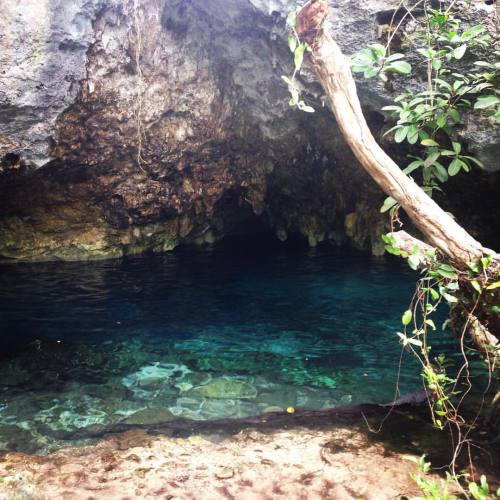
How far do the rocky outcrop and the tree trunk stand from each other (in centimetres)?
350

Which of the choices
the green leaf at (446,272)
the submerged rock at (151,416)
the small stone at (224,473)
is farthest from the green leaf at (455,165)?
the submerged rock at (151,416)

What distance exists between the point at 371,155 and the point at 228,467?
246cm

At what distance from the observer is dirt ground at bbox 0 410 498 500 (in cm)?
299

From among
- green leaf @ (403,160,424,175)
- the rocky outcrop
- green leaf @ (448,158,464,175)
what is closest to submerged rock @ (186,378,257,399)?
green leaf @ (403,160,424,175)

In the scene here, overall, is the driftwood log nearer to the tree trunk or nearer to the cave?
the tree trunk

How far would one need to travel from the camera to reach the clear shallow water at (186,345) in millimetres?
4379

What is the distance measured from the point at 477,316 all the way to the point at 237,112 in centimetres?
913

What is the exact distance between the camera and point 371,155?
312 centimetres

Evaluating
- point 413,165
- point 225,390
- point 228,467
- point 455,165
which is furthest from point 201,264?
point 455,165

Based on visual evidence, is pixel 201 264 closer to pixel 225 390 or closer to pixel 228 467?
pixel 225 390

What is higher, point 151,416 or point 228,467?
point 228,467

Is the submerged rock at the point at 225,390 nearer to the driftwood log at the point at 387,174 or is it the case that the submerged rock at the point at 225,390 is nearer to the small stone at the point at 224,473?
the small stone at the point at 224,473

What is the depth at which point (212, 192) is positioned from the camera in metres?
13.2

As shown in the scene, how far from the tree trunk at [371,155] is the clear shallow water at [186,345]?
2.25m
